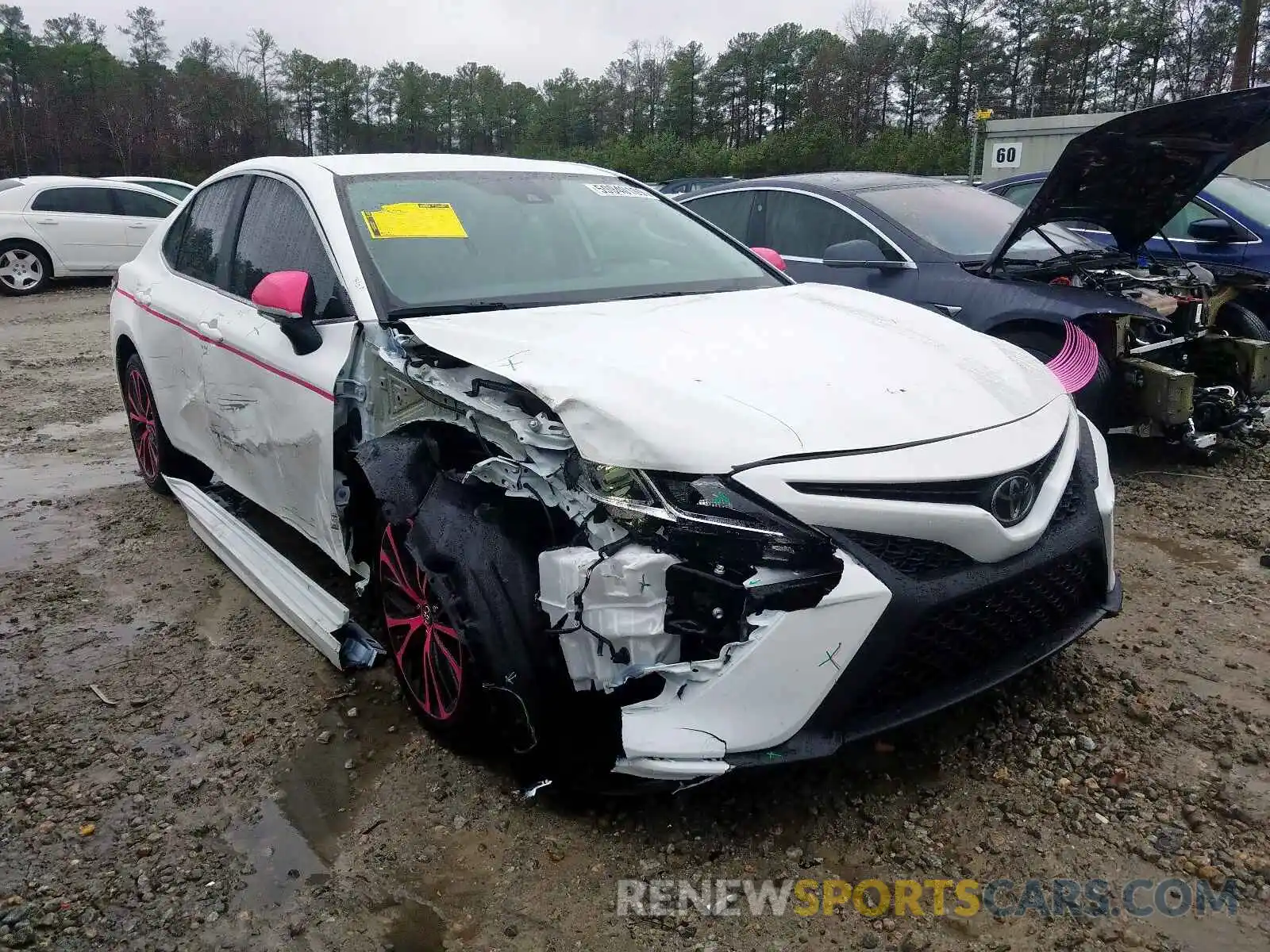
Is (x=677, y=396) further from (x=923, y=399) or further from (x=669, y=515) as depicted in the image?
(x=923, y=399)

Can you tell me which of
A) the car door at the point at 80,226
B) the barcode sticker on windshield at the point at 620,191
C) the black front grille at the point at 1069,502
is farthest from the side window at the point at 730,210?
the car door at the point at 80,226

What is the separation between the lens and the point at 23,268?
44.0ft

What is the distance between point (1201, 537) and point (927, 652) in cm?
268

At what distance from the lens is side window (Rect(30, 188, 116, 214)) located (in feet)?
43.0

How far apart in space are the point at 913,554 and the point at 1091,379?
2.92 meters

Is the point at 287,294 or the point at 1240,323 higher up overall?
the point at 287,294

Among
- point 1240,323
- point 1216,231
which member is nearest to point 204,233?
point 1240,323

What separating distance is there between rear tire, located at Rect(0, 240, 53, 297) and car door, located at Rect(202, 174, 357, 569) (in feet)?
38.9

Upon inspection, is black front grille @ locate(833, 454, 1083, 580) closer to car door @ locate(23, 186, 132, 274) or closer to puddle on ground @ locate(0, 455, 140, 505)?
puddle on ground @ locate(0, 455, 140, 505)

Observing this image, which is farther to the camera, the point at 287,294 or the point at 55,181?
the point at 55,181

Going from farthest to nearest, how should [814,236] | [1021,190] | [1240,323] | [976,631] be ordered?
[1021,190] → [814,236] → [1240,323] → [976,631]

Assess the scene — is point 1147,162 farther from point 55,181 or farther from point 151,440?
point 55,181

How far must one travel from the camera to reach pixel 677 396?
7.22 ft

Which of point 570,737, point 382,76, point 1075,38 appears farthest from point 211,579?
point 382,76
